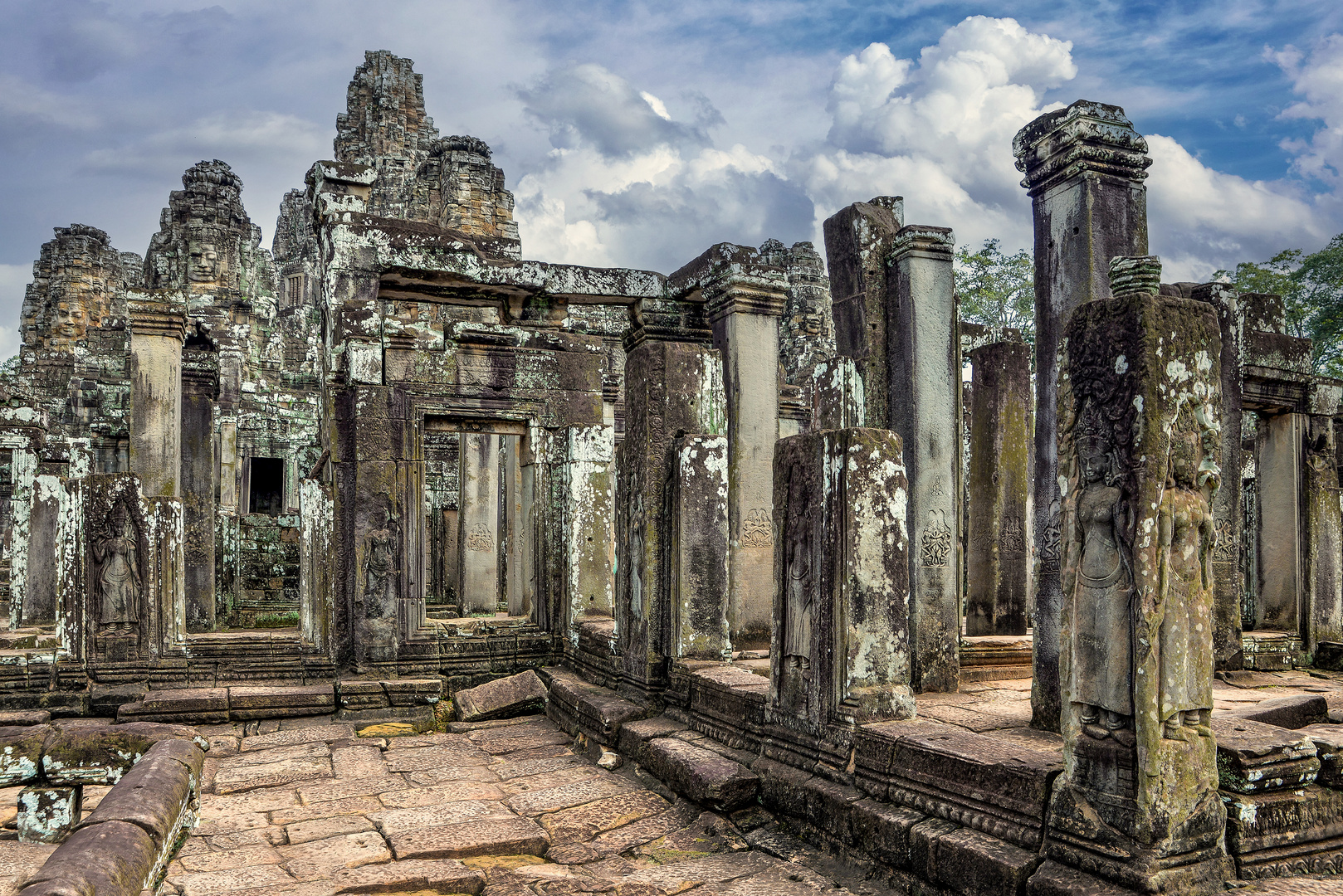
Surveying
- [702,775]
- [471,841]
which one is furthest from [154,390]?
[702,775]

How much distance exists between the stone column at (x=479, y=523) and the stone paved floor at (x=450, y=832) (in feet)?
20.3

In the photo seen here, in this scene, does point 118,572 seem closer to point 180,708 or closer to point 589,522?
point 180,708

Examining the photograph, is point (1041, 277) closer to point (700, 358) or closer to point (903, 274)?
point (903, 274)

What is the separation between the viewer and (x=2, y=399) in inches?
557

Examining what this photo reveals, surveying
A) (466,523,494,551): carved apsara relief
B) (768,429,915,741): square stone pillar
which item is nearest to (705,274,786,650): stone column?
(768,429,915,741): square stone pillar

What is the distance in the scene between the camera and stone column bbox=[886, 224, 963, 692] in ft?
19.7

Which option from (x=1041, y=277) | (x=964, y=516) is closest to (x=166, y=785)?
(x=1041, y=277)

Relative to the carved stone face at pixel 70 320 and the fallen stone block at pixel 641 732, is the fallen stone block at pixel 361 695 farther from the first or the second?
the carved stone face at pixel 70 320

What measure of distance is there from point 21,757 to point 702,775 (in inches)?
127

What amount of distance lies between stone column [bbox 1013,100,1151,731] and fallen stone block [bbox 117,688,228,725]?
6.55m

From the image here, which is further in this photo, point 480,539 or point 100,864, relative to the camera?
point 480,539

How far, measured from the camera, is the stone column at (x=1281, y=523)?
28.5ft

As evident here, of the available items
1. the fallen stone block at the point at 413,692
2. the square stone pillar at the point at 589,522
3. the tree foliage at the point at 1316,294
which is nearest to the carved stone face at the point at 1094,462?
the square stone pillar at the point at 589,522

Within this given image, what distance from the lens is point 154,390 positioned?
1091 cm
